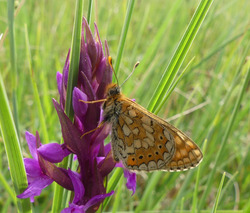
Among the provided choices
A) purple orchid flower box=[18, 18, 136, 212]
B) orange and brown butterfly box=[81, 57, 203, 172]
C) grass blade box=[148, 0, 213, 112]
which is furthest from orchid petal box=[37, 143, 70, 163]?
grass blade box=[148, 0, 213, 112]

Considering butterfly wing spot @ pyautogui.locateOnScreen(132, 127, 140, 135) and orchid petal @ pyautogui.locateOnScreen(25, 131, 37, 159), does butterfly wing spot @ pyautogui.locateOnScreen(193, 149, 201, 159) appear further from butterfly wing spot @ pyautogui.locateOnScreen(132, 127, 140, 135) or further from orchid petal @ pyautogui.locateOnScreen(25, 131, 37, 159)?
orchid petal @ pyautogui.locateOnScreen(25, 131, 37, 159)

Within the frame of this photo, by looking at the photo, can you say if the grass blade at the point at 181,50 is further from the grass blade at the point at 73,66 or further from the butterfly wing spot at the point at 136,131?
the grass blade at the point at 73,66

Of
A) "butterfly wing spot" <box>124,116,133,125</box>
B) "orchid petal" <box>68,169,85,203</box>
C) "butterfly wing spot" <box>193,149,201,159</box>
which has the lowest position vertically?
"orchid petal" <box>68,169,85,203</box>

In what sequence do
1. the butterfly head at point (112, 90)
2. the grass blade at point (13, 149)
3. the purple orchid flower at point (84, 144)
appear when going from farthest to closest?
the butterfly head at point (112, 90) < the purple orchid flower at point (84, 144) < the grass blade at point (13, 149)

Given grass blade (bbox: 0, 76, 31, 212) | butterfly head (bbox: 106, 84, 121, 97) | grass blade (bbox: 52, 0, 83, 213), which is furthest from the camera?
butterfly head (bbox: 106, 84, 121, 97)

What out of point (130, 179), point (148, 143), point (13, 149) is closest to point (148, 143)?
point (148, 143)

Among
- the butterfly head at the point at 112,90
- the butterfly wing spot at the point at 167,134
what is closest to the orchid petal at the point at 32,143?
the butterfly head at the point at 112,90

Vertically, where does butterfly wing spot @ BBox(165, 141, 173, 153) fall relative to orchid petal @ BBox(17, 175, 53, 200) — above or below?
above
